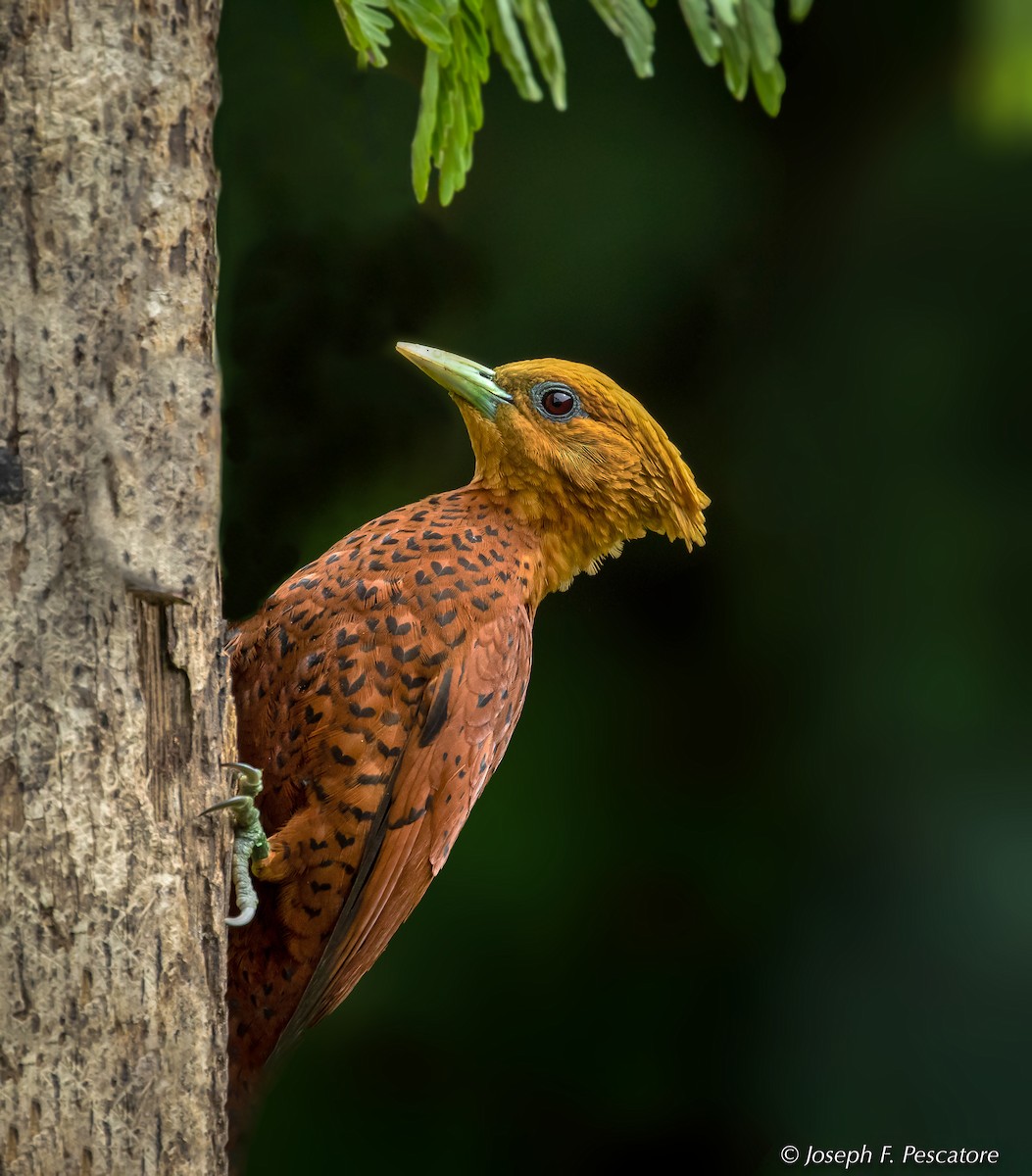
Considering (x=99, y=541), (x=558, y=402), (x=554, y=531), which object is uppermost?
(x=558, y=402)

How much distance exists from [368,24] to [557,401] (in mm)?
982

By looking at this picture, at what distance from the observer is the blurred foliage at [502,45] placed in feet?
6.05

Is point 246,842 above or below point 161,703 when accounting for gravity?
below

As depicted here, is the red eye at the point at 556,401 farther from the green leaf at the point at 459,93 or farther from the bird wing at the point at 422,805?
the green leaf at the point at 459,93

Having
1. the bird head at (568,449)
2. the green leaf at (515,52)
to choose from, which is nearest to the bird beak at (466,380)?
the bird head at (568,449)

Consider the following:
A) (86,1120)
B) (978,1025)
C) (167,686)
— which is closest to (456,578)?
(167,686)

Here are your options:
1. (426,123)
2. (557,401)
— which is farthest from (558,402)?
(426,123)

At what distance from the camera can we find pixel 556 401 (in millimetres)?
2895

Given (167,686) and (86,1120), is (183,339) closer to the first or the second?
(167,686)

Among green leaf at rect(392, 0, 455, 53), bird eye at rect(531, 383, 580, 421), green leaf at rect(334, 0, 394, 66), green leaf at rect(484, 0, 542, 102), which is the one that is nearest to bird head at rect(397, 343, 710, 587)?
bird eye at rect(531, 383, 580, 421)

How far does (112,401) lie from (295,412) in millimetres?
1942

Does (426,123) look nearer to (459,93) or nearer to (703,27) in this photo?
(459,93)

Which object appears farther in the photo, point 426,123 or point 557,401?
point 557,401

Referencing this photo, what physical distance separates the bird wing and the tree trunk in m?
0.60
